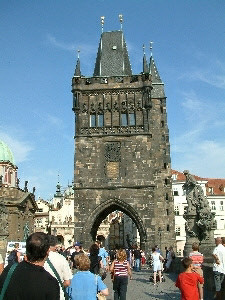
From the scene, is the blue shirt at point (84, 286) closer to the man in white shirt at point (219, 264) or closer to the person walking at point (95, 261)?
the man in white shirt at point (219, 264)

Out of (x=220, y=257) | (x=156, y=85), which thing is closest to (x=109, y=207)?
(x=156, y=85)

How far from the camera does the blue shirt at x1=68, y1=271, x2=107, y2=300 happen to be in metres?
4.35

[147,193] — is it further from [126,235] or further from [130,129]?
[126,235]

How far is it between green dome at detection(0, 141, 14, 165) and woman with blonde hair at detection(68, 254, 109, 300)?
152ft

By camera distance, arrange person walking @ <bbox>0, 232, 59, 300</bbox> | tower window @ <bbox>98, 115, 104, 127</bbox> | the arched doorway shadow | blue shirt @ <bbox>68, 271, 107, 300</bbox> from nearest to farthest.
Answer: person walking @ <bbox>0, 232, 59, 300</bbox>
blue shirt @ <bbox>68, 271, 107, 300</bbox>
the arched doorway shadow
tower window @ <bbox>98, 115, 104, 127</bbox>

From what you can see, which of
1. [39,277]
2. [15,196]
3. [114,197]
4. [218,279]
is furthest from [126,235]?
[39,277]

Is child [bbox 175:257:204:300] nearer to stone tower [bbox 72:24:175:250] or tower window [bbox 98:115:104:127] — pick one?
stone tower [bbox 72:24:175:250]

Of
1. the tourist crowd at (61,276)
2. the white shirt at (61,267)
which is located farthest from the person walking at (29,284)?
the white shirt at (61,267)

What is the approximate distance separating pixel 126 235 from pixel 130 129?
39248mm

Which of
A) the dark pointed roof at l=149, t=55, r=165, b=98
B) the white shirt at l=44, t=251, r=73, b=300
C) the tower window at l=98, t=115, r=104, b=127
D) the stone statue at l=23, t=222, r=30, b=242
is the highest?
the dark pointed roof at l=149, t=55, r=165, b=98

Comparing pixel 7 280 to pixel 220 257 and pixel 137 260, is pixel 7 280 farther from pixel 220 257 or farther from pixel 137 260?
pixel 137 260

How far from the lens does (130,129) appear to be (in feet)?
108

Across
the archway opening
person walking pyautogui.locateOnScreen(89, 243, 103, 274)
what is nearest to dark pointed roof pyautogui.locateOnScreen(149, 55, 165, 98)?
the archway opening

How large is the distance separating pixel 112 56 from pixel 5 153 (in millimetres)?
19089
